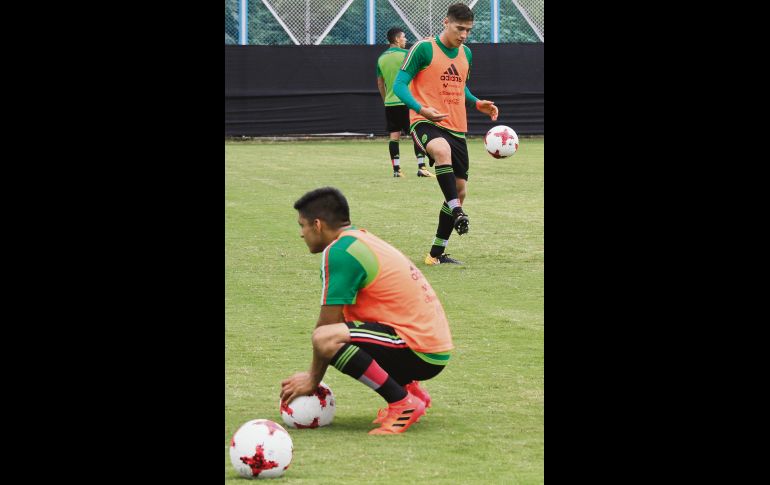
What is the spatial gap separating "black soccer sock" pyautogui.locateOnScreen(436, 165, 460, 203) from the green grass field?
0.67 meters

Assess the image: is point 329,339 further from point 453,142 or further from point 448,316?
point 453,142

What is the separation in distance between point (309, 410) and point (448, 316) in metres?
3.29

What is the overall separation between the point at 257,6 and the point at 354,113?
4.09 m

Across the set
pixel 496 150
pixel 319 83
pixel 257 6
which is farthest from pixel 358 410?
pixel 257 6

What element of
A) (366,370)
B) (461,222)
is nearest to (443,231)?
(461,222)

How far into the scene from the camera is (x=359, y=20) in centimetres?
3038

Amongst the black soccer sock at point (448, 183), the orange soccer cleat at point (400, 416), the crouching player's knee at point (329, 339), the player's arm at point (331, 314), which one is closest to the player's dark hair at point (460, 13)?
the black soccer sock at point (448, 183)

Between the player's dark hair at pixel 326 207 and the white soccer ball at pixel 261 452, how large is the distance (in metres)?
1.30

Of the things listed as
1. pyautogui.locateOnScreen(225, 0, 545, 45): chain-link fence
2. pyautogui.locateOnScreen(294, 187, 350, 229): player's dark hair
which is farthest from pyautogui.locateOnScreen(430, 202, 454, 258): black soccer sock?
pyautogui.locateOnScreen(225, 0, 545, 45): chain-link fence

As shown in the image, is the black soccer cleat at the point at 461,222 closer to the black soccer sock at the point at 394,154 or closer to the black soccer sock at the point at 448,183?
the black soccer sock at the point at 448,183

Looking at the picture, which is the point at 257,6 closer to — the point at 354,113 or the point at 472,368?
the point at 354,113

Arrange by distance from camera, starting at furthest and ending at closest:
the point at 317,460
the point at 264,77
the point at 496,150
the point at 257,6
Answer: the point at 257,6 → the point at 264,77 → the point at 496,150 → the point at 317,460

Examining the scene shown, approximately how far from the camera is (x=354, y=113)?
28.4m
